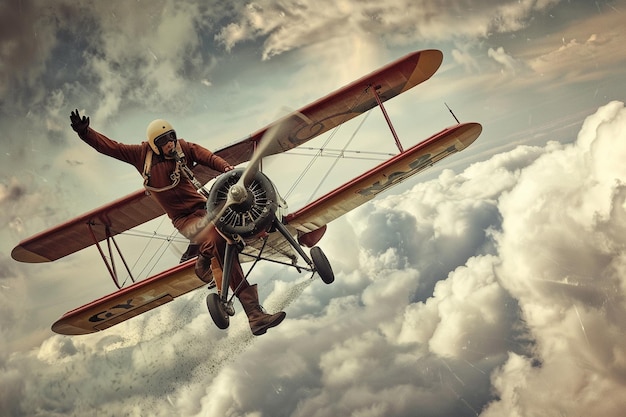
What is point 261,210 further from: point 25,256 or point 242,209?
point 25,256

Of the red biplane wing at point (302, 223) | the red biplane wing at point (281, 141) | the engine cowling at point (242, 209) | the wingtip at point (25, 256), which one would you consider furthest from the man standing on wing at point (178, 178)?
the wingtip at point (25, 256)

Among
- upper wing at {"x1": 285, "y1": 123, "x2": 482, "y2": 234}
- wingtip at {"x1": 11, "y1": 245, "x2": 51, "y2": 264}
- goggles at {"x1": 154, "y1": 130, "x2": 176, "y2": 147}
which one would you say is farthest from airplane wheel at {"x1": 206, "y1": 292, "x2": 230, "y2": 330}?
wingtip at {"x1": 11, "y1": 245, "x2": 51, "y2": 264}

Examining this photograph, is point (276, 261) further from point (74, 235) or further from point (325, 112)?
point (74, 235)

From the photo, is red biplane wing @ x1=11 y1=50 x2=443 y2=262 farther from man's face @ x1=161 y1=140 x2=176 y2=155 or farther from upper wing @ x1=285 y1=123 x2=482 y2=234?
man's face @ x1=161 y1=140 x2=176 y2=155

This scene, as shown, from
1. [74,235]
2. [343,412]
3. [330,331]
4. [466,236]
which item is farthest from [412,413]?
[74,235]

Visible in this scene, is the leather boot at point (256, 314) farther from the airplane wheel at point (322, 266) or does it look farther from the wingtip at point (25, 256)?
the wingtip at point (25, 256)

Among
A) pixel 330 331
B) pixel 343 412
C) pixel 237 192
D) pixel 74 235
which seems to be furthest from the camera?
pixel 343 412

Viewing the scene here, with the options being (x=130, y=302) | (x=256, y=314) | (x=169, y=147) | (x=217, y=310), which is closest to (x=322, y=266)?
(x=256, y=314)
